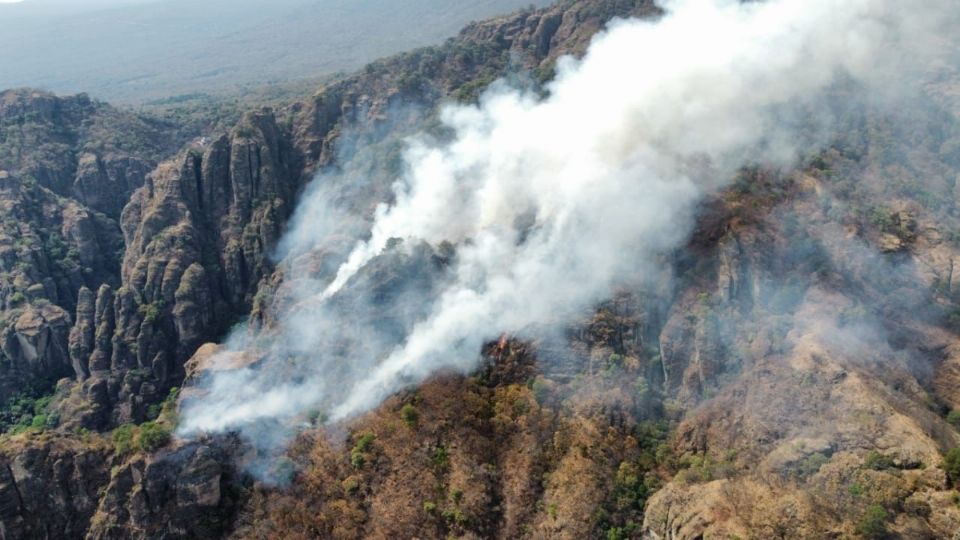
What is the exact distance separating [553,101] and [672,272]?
1010 inches

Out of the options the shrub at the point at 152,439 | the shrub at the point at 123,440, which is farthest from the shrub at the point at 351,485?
the shrub at the point at 123,440

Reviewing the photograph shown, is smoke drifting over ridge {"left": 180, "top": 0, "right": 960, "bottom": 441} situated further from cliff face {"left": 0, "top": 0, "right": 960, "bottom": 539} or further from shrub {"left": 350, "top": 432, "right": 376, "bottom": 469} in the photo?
shrub {"left": 350, "top": 432, "right": 376, "bottom": 469}

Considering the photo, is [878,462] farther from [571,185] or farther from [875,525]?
[571,185]

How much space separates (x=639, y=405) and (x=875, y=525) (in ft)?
44.3

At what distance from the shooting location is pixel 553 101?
6706cm

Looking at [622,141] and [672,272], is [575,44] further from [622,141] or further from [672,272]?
[672,272]

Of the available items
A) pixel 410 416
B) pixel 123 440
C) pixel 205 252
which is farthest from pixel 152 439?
pixel 205 252

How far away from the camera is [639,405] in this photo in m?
41.5

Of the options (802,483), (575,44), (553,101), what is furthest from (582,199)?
(575,44)

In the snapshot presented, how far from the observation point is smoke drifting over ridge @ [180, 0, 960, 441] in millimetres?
46438

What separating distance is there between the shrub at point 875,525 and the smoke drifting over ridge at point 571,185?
19578 mm

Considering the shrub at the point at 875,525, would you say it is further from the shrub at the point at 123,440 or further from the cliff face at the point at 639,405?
the shrub at the point at 123,440

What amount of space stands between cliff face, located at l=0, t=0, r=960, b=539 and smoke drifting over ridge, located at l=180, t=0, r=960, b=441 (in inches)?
74.6

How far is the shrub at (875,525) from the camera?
30.1 m
